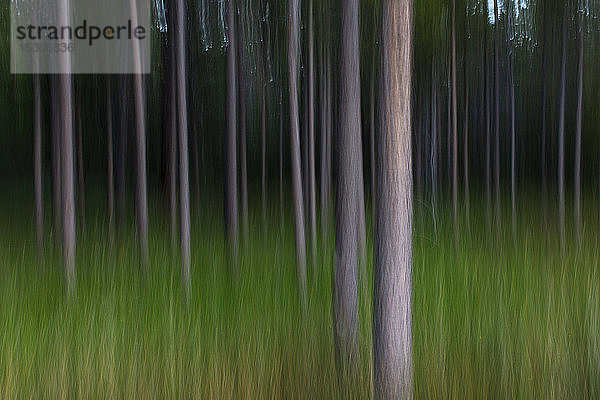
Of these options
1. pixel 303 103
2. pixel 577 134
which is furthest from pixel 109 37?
pixel 577 134

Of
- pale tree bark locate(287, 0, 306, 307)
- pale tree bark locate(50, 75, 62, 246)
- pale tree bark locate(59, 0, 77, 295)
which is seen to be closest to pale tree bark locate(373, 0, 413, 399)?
pale tree bark locate(287, 0, 306, 307)

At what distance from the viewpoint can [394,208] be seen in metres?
3.11

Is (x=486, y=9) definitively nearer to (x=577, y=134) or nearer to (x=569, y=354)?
(x=577, y=134)

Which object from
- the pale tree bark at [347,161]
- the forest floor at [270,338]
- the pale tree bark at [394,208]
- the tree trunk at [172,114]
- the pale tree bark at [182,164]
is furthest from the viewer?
the tree trunk at [172,114]

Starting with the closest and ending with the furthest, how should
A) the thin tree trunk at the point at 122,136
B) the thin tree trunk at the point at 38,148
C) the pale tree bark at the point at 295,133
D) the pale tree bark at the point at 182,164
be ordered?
the pale tree bark at the point at 182,164 < the pale tree bark at the point at 295,133 < the thin tree trunk at the point at 122,136 < the thin tree trunk at the point at 38,148

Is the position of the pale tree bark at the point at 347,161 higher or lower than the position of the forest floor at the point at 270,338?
higher

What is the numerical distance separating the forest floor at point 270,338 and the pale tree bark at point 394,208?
1.71 feet

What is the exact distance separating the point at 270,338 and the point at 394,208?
1641mm

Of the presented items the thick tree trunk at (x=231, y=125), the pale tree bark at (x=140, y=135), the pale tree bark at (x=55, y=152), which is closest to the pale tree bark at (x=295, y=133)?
the thick tree trunk at (x=231, y=125)

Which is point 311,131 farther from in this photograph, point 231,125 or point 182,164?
point 182,164

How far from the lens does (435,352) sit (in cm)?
391

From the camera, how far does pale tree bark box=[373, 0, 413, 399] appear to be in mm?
3082

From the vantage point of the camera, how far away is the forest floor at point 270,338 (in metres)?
3.69

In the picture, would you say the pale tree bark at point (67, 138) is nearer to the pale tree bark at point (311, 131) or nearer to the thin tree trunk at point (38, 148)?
the thin tree trunk at point (38, 148)
